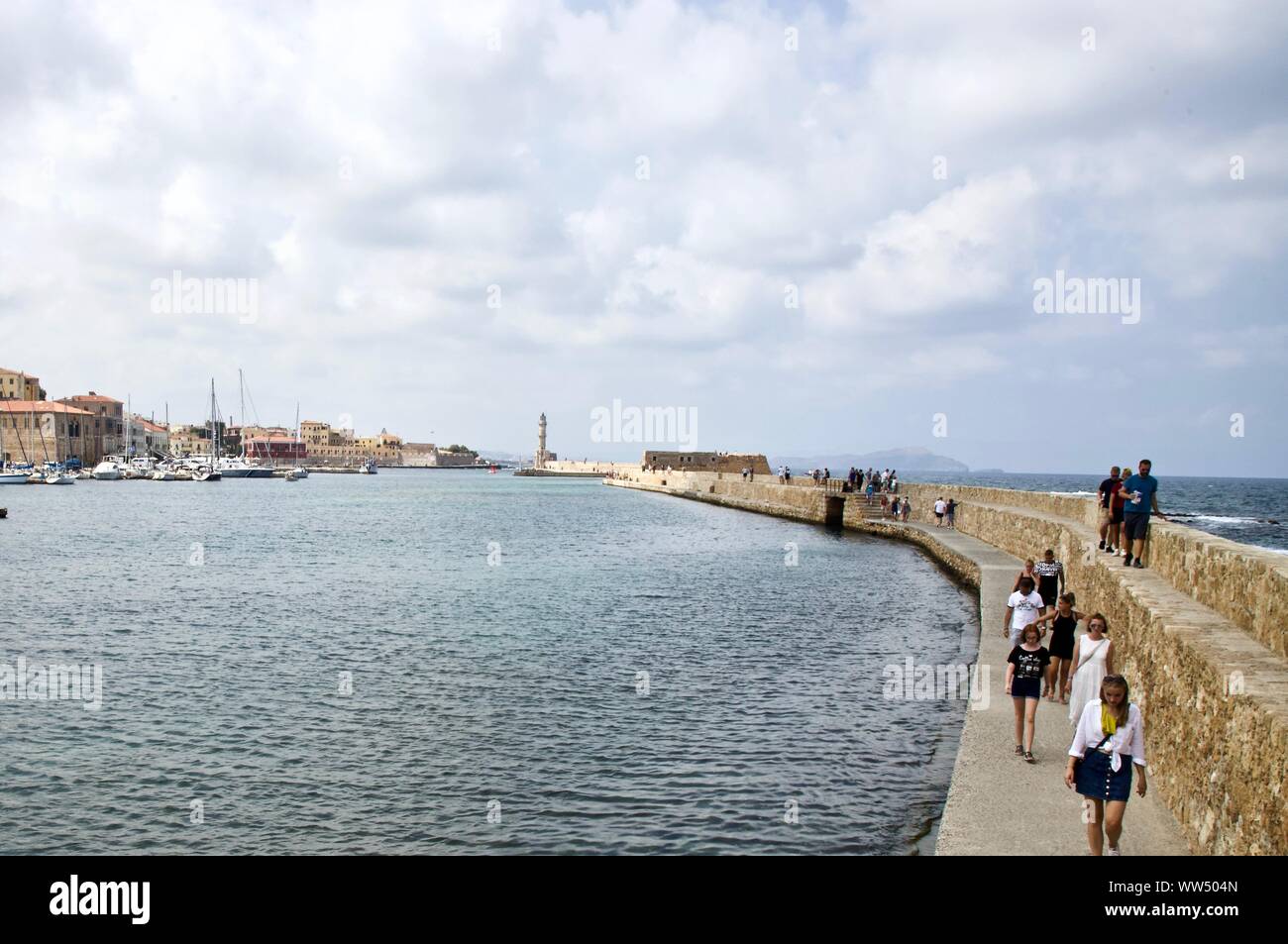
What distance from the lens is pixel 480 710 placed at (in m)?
13.7

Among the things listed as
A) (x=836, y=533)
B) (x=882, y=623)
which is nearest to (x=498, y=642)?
(x=882, y=623)

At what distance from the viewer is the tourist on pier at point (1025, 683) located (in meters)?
Result: 8.74

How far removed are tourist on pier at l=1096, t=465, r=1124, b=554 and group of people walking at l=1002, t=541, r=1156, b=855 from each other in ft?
11.4

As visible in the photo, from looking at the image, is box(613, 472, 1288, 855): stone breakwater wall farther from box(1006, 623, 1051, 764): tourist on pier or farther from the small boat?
the small boat

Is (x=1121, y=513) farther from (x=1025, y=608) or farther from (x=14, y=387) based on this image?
(x=14, y=387)

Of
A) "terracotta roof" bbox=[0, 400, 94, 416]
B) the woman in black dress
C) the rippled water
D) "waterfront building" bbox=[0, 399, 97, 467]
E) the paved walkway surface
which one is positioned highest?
"terracotta roof" bbox=[0, 400, 94, 416]

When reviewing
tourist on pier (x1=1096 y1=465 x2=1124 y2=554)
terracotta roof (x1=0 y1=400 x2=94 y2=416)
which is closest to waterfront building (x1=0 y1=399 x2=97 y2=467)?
terracotta roof (x1=0 y1=400 x2=94 y2=416)

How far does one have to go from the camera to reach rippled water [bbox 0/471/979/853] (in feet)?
31.0

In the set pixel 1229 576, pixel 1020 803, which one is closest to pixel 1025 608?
pixel 1229 576

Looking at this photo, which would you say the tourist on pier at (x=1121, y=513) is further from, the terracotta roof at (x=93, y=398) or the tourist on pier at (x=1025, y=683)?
the terracotta roof at (x=93, y=398)

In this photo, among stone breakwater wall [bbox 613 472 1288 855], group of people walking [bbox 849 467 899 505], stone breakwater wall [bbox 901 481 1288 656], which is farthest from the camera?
group of people walking [bbox 849 467 899 505]

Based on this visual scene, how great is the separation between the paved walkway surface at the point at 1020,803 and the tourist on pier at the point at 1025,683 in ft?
0.61

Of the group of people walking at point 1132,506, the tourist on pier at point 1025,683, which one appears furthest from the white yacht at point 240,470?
the tourist on pier at point 1025,683
